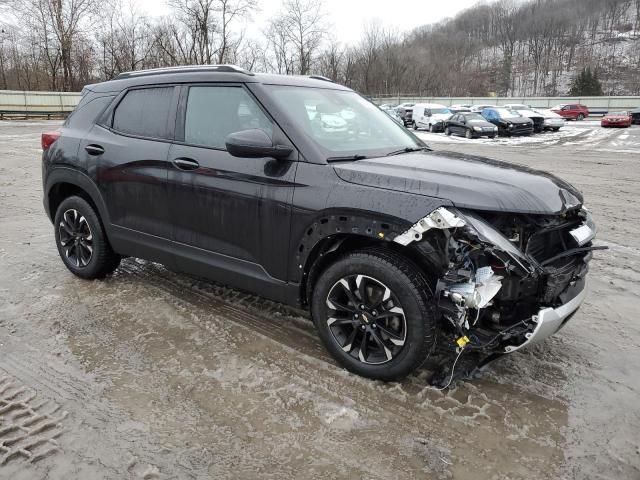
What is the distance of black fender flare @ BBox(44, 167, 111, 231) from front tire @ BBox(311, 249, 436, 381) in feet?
7.43

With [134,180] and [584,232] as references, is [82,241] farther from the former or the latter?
[584,232]

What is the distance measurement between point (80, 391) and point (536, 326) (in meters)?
2.67

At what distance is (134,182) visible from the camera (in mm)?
4051

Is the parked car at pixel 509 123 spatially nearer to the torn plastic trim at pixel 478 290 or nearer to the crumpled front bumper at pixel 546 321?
the crumpled front bumper at pixel 546 321

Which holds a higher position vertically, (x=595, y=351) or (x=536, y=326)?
(x=536, y=326)

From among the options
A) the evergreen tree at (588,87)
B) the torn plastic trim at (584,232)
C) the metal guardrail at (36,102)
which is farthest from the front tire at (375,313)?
the evergreen tree at (588,87)

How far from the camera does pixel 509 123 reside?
1074 inches

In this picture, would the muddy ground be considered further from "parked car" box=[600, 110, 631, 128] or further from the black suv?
"parked car" box=[600, 110, 631, 128]

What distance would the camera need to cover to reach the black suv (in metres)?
2.72

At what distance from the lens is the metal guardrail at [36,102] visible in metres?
37.2

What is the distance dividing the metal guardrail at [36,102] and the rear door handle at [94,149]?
3648 centimetres

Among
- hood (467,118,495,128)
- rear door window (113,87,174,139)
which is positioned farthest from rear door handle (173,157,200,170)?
hood (467,118,495,128)

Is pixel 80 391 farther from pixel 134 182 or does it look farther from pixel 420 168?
pixel 420 168

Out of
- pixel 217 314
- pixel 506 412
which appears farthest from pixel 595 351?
pixel 217 314
